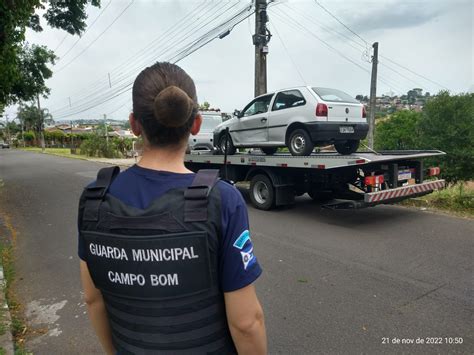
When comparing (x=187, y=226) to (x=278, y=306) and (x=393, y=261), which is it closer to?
(x=278, y=306)

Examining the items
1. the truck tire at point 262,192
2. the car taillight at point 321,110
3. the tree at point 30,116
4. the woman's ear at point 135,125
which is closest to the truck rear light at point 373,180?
the car taillight at point 321,110

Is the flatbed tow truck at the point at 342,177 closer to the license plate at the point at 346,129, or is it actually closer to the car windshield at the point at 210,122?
the license plate at the point at 346,129

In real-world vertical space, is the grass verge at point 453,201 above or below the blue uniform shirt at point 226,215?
below

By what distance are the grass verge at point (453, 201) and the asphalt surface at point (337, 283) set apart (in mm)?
601

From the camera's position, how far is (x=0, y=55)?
765 centimetres

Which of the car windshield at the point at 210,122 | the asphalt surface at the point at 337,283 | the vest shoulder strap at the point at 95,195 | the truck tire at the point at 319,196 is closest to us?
the vest shoulder strap at the point at 95,195

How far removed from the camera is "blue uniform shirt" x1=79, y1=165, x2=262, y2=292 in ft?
4.18

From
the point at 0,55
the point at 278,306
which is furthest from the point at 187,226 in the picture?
the point at 0,55

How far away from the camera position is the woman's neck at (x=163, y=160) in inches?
53.4

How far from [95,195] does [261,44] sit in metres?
12.3

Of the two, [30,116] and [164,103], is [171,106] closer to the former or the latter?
[164,103]

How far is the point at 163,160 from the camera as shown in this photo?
4.48 feet

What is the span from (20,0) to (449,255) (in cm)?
868

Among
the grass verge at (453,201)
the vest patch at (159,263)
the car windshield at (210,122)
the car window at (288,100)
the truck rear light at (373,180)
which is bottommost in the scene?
the grass verge at (453,201)
